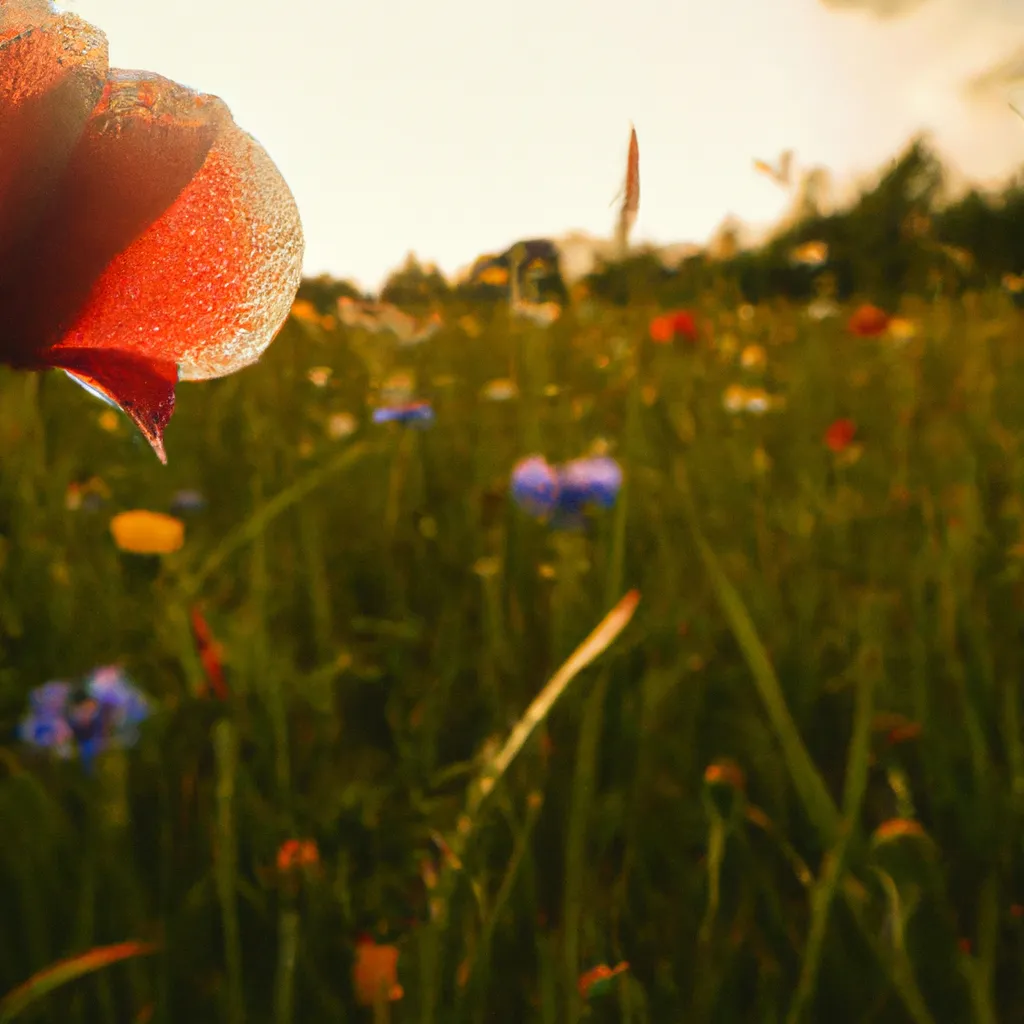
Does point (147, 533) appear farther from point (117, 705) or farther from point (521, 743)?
point (521, 743)

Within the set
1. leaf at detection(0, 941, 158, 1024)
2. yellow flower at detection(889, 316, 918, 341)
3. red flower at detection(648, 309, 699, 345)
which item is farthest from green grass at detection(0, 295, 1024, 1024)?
yellow flower at detection(889, 316, 918, 341)

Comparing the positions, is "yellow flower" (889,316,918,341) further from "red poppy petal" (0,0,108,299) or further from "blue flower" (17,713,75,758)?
"red poppy petal" (0,0,108,299)

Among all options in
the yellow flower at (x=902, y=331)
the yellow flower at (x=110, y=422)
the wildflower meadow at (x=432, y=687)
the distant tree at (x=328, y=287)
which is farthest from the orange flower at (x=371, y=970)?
the yellow flower at (x=902, y=331)

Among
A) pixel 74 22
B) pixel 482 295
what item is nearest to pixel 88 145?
pixel 74 22

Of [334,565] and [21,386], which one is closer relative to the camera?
[334,565]

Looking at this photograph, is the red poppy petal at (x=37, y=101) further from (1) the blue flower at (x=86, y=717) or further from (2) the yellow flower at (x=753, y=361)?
(2) the yellow flower at (x=753, y=361)

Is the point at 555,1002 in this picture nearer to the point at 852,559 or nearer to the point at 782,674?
the point at 782,674

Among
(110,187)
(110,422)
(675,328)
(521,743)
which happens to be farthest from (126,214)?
(675,328)
